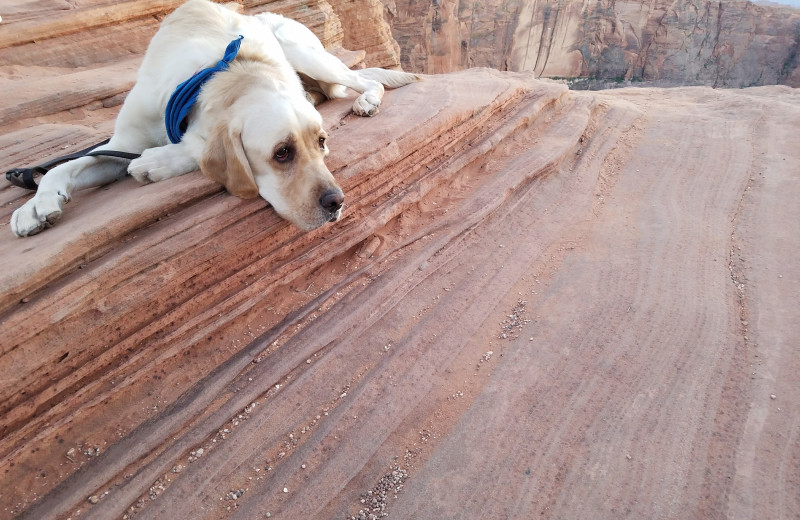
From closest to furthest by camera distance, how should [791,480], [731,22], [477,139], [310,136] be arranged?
[791,480]
[310,136]
[477,139]
[731,22]

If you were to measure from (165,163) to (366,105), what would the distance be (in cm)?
179

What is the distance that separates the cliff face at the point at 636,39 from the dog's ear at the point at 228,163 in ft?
100

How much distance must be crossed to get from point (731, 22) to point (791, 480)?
40760 mm

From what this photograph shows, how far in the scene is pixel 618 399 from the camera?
2.60m

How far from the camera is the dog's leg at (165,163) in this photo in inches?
119

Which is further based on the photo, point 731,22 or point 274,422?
point 731,22

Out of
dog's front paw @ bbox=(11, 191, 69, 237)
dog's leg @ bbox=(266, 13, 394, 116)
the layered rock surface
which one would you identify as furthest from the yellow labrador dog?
dog's leg @ bbox=(266, 13, 394, 116)

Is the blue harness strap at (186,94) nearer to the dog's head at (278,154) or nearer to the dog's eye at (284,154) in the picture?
the dog's head at (278,154)

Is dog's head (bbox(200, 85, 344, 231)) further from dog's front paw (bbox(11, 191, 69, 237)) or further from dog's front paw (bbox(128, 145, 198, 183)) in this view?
dog's front paw (bbox(11, 191, 69, 237))

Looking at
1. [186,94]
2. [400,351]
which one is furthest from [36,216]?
[400,351]

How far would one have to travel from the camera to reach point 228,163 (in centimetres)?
273

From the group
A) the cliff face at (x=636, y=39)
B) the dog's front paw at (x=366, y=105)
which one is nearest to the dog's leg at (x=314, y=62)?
the dog's front paw at (x=366, y=105)

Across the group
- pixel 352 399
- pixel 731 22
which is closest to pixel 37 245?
pixel 352 399

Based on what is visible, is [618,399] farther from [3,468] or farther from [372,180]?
[3,468]
